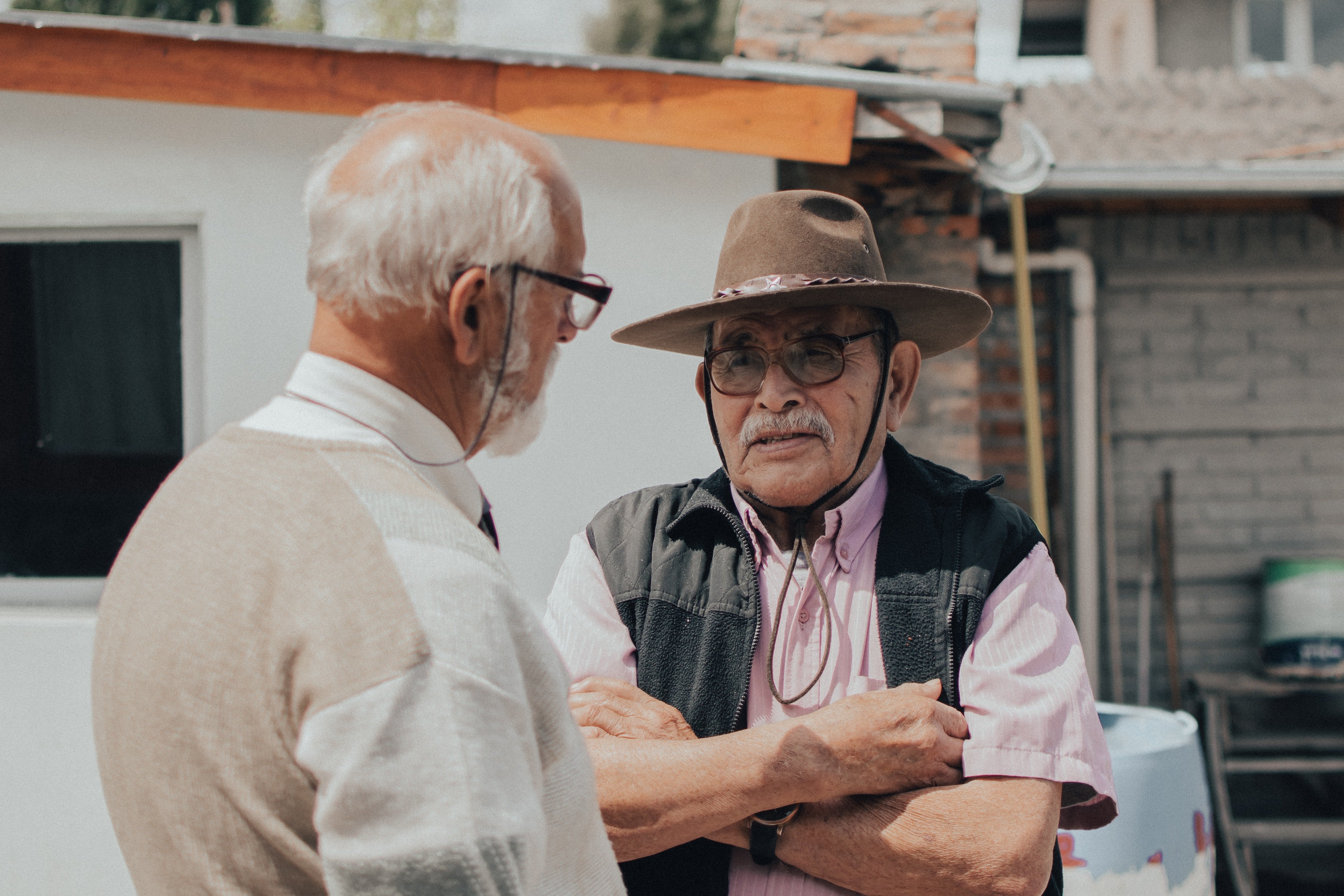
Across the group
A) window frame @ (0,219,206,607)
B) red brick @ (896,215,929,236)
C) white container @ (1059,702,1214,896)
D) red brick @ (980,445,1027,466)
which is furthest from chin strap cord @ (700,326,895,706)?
red brick @ (980,445,1027,466)

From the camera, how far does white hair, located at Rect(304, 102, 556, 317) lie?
0.89 meters

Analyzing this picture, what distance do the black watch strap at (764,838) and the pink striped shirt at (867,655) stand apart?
0.23 feet

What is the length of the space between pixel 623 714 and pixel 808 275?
0.77 m

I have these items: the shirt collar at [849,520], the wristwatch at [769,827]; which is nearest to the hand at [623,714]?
the wristwatch at [769,827]

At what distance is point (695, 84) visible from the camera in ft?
10.1

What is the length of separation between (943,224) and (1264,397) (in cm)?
252

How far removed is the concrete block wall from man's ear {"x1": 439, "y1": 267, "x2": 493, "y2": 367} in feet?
16.0

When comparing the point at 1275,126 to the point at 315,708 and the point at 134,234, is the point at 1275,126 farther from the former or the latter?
the point at 315,708

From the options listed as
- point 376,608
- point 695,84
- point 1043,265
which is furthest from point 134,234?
point 1043,265

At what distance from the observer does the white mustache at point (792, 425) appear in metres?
1.61

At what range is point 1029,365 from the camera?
14.4 feet

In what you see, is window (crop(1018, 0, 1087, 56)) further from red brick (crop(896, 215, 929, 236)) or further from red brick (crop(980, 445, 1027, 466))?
red brick (crop(896, 215, 929, 236))

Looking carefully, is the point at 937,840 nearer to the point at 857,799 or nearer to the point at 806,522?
the point at 857,799

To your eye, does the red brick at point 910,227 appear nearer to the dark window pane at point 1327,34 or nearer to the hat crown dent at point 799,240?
the hat crown dent at point 799,240
